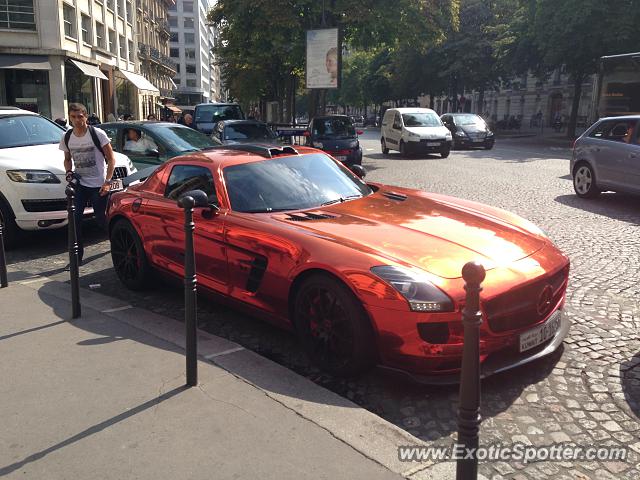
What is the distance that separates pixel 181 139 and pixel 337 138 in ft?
26.6

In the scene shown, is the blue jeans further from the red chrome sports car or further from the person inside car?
the person inside car

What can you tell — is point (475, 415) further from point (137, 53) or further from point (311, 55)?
point (137, 53)

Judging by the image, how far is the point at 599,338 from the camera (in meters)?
4.21

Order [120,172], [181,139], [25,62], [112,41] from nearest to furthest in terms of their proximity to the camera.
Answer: [120,172], [181,139], [25,62], [112,41]

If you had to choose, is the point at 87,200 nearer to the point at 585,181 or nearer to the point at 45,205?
the point at 45,205

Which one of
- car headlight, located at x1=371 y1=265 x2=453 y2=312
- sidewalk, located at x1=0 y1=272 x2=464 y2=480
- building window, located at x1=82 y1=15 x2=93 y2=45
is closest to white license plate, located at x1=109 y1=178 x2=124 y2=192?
sidewalk, located at x1=0 y1=272 x2=464 y2=480

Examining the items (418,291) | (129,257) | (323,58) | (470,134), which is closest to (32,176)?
(129,257)

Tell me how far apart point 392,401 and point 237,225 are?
5.61 feet

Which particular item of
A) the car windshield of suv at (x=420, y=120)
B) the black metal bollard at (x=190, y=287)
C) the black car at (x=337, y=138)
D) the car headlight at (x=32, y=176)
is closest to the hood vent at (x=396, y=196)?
the black metal bollard at (x=190, y=287)

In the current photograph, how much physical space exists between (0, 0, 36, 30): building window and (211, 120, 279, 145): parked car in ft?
61.1

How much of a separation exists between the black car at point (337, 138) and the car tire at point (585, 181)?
277 inches

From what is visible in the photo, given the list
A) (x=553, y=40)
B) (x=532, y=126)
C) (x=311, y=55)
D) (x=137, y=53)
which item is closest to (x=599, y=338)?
(x=311, y=55)

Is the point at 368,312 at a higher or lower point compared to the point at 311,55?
lower

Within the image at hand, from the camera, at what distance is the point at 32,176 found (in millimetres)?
7215
